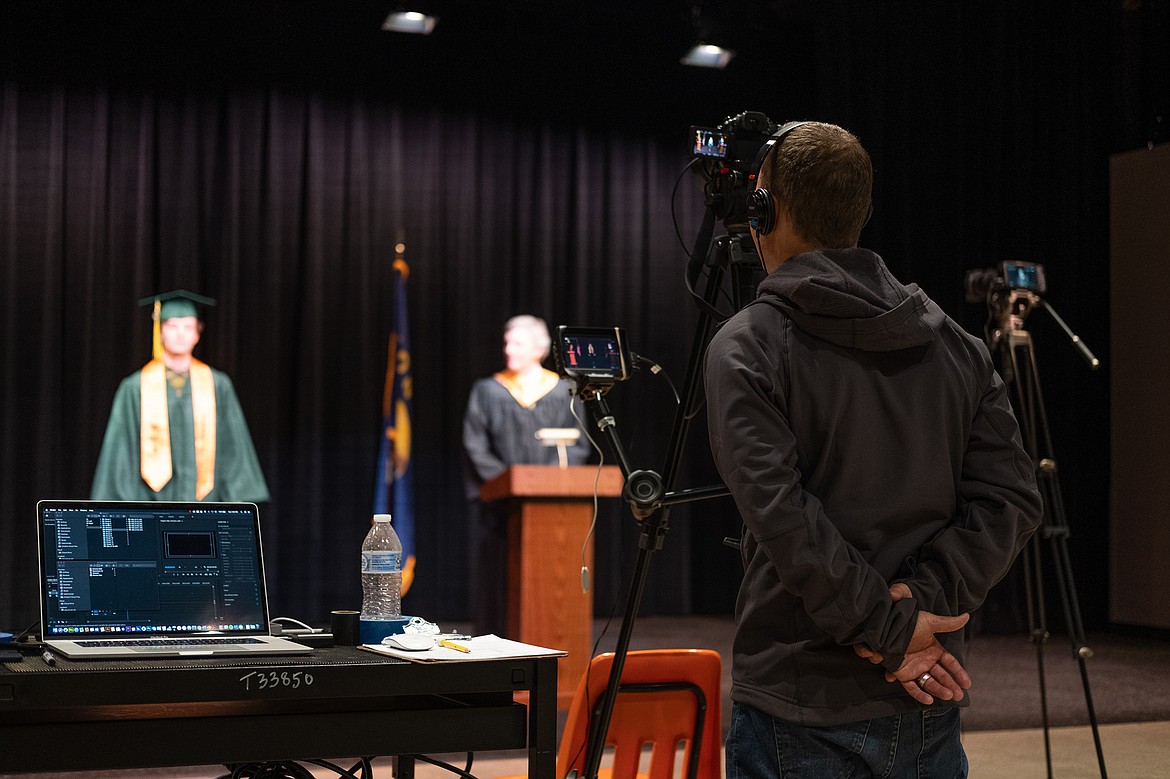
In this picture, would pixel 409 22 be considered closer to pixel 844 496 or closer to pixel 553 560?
pixel 553 560

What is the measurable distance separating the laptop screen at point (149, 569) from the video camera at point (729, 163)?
102 centimetres

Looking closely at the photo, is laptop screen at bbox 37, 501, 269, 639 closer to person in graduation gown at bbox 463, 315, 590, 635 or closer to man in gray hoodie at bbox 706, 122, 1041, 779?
man in gray hoodie at bbox 706, 122, 1041, 779

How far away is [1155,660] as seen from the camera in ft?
20.5

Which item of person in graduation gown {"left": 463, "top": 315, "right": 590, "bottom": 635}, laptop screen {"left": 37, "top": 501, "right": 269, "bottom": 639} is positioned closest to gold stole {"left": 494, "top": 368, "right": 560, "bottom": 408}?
person in graduation gown {"left": 463, "top": 315, "right": 590, "bottom": 635}

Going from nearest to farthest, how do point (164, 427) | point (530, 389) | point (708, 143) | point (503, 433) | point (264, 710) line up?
1. point (264, 710)
2. point (708, 143)
3. point (164, 427)
4. point (503, 433)
5. point (530, 389)

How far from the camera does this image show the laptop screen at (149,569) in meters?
1.81

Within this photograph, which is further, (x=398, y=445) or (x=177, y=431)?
(x=398, y=445)

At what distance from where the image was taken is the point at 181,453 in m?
6.46

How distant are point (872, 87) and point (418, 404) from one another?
3.35 m

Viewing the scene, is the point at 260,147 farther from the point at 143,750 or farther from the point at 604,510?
the point at 143,750

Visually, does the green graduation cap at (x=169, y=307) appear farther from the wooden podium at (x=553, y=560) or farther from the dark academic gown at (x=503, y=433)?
the wooden podium at (x=553, y=560)

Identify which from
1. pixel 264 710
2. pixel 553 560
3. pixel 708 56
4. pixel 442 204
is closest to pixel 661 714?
pixel 264 710

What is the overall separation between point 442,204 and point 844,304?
6416 mm

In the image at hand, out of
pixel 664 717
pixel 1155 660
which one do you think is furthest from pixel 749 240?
pixel 1155 660
